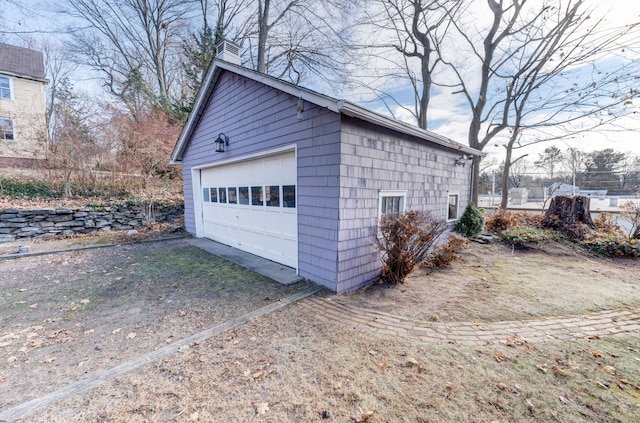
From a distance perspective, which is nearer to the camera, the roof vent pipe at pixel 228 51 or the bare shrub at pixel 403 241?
the bare shrub at pixel 403 241

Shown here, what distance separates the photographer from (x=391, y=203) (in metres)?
5.21

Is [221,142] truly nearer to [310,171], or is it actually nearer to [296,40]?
[310,171]

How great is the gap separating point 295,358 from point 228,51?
24.9 feet

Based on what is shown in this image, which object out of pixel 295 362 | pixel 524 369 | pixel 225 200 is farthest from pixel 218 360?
pixel 225 200

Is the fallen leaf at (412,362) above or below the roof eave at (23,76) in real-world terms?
below

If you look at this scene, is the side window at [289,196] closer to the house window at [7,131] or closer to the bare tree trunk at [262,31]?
the bare tree trunk at [262,31]

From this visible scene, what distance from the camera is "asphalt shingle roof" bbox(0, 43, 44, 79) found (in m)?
14.9

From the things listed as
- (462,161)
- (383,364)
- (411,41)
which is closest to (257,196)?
(383,364)

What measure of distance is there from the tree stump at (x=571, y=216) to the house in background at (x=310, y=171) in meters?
3.39

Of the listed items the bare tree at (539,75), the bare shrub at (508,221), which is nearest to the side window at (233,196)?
the bare shrub at (508,221)

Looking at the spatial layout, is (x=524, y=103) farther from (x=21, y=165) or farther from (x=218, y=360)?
(x=21, y=165)

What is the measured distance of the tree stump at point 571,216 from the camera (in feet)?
26.1

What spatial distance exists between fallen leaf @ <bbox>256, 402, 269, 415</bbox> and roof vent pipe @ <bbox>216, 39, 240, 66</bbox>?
735cm

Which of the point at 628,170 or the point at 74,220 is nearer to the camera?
the point at 74,220
